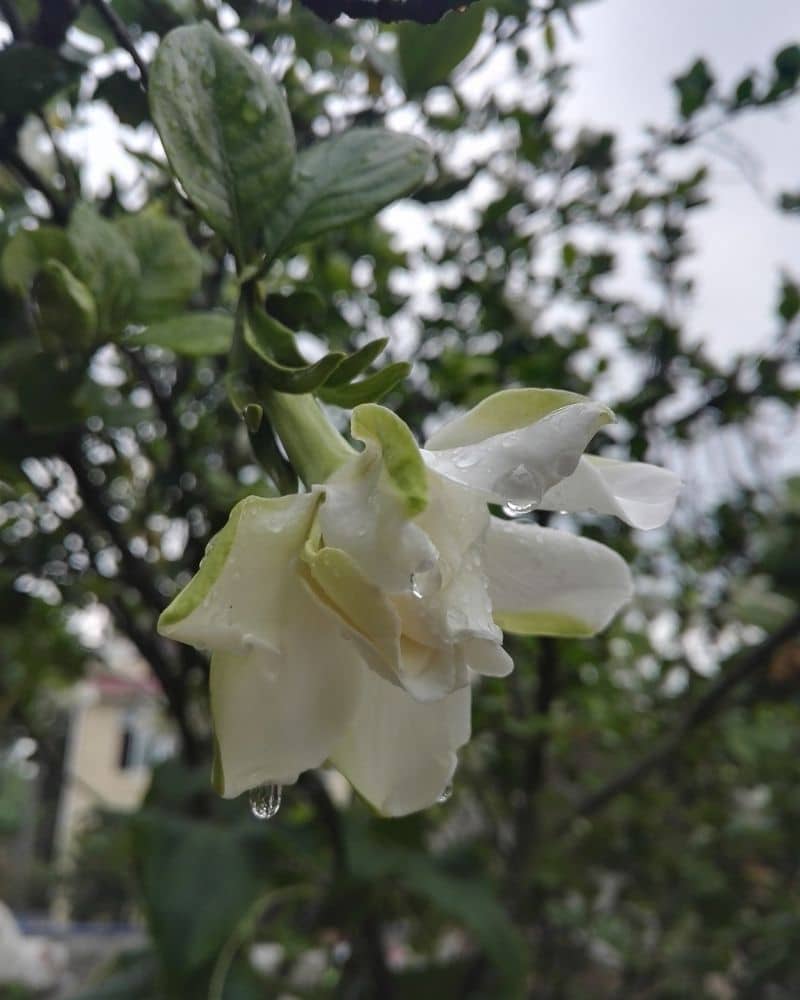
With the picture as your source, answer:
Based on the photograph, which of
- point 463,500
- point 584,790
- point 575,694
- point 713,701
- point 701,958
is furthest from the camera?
point 584,790

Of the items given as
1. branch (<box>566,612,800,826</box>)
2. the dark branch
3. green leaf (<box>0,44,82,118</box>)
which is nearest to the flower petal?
the dark branch

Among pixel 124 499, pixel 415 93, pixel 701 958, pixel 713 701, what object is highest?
pixel 415 93

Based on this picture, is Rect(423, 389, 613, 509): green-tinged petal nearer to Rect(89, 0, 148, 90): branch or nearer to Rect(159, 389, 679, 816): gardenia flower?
Rect(159, 389, 679, 816): gardenia flower

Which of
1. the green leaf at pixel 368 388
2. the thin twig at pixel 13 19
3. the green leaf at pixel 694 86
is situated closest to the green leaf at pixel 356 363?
the green leaf at pixel 368 388

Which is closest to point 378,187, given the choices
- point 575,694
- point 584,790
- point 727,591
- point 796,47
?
point 796,47

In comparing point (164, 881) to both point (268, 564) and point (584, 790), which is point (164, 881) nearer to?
point (268, 564)

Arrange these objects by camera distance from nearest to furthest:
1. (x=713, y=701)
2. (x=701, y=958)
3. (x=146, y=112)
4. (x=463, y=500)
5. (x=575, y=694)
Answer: (x=463, y=500), (x=146, y=112), (x=713, y=701), (x=575, y=694), (x=701, y=958)
